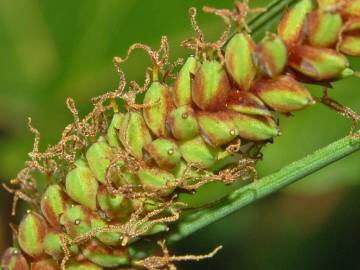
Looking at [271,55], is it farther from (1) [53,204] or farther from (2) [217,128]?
(1) [53,204]

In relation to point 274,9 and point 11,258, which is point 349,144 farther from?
point 11,258

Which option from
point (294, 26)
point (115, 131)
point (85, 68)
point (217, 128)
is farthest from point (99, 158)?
point (85, 68)

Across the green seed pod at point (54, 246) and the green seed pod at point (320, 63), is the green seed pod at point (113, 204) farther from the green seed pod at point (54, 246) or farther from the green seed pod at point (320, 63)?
the green seed pod at point (320, 63)

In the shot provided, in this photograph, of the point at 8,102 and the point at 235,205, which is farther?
the point at 8,102

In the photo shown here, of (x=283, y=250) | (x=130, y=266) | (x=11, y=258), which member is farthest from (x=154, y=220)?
(x=283, y=250)

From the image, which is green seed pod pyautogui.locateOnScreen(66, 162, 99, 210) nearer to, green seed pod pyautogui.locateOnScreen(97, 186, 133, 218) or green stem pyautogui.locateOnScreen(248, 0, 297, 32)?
green seed pod pyautogui.locateOnScreen(97, 186, 133, 218)

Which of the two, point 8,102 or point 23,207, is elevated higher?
point 8,102
